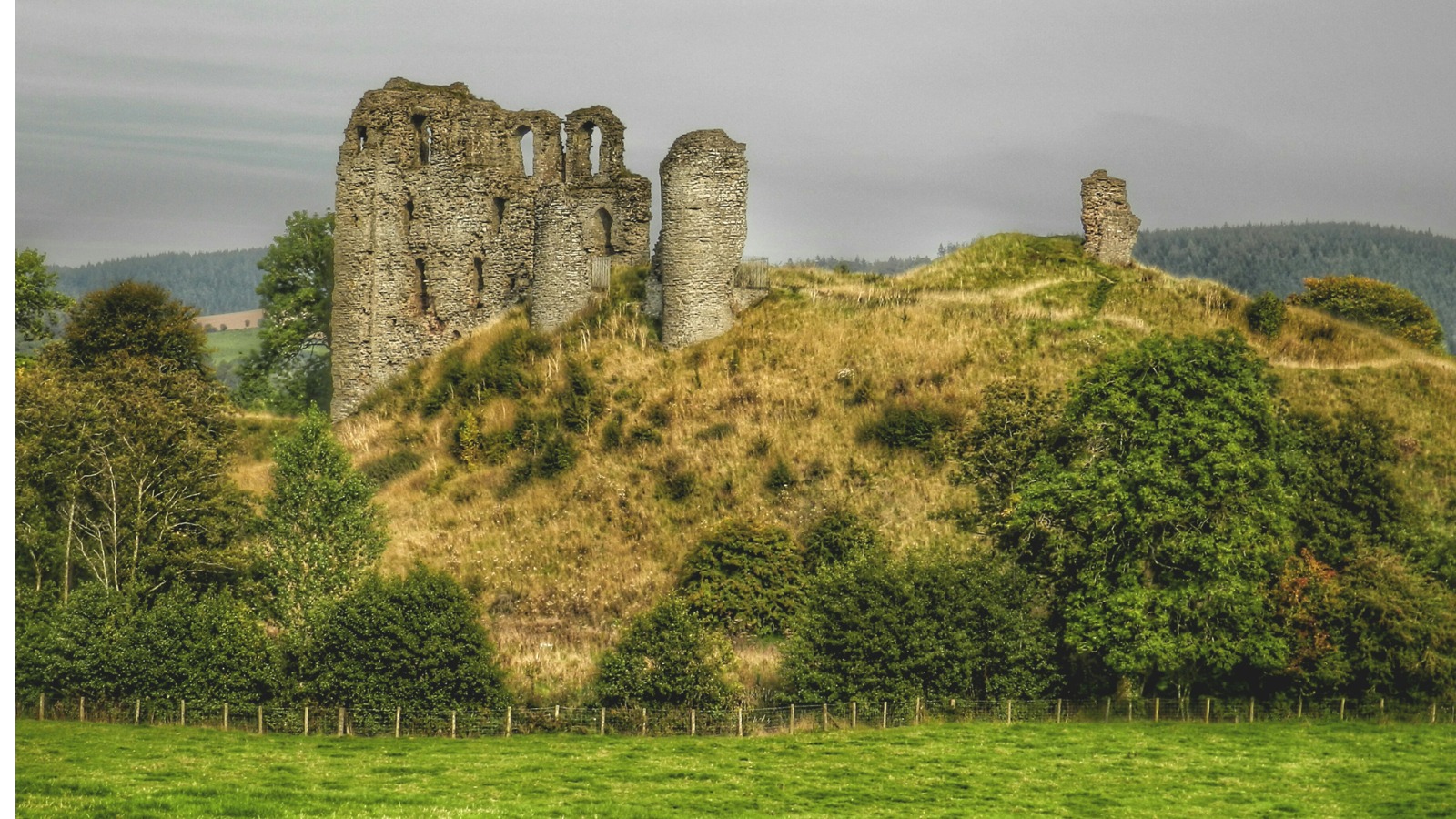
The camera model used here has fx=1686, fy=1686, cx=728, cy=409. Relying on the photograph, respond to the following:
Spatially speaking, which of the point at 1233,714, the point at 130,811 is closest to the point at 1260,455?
the point at 1233,714

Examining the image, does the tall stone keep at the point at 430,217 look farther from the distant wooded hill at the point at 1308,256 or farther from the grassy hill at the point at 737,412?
the distant wooded hill at the point at 1308,256

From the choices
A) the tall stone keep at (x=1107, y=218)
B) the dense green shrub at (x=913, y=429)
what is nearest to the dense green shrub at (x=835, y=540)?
the dense green shrub at (x=913, y=429)

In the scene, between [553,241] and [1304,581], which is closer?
[1304,581]

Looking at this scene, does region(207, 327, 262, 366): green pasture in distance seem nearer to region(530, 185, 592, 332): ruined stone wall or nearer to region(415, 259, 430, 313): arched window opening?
region(415, 259, 430, 313): arched window opening

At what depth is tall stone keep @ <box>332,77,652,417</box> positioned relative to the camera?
58.1 metres

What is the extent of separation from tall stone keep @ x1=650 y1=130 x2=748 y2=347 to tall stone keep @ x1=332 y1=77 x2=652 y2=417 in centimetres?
728

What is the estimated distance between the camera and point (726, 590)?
40.7 m

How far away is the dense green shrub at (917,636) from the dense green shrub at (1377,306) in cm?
4232

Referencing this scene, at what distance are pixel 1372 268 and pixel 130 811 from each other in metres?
152

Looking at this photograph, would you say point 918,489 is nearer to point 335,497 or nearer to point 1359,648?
point 1359,648

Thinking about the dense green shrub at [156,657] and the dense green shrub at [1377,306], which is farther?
the dense green shrub at [1377,306]

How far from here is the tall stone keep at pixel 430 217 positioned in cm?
5806

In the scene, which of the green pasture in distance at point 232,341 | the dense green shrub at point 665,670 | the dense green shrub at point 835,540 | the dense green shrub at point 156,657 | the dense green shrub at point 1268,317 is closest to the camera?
the dense green shrub at point 665,670

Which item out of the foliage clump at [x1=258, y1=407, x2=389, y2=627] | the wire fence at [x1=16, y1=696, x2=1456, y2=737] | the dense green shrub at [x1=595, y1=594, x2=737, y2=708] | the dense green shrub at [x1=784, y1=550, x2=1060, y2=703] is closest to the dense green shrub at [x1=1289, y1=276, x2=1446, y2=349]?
the wire fence at [x1=16, y1=696, x2=1456, y2=737]
